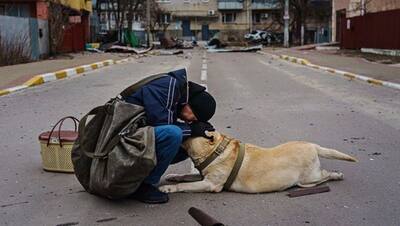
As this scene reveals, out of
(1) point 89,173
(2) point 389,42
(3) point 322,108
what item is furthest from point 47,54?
(1) point 89,173

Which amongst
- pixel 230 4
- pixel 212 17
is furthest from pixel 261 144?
pixel 212 17

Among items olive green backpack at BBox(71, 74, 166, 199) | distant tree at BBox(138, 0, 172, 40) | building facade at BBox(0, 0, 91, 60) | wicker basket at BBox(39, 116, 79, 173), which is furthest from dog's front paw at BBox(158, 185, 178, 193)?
distant tree at BBox(138, 0, 172, 40)

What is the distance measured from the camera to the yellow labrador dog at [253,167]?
5047 mm

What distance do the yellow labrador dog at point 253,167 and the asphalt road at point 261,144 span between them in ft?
0.32

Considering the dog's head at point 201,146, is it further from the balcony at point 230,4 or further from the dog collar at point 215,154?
the balcony at point 230,4

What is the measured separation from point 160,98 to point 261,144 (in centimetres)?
292

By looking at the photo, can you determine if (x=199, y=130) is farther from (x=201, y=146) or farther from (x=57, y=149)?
(x=57, y=149)

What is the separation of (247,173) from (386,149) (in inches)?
105

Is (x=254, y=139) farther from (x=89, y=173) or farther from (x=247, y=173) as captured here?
(x=89, y=173)

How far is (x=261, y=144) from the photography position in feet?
24.5

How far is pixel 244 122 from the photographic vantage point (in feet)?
30.7

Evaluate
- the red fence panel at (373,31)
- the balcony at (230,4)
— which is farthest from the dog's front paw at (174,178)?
the balcony at (230,4)

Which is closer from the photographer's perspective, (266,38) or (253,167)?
(253,167)

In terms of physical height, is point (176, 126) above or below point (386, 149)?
above
